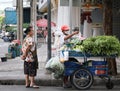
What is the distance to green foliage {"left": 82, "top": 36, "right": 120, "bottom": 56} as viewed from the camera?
1231 centimetres

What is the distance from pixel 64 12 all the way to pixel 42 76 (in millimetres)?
10740

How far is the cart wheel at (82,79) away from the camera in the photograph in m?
12.5

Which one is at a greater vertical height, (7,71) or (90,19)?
(90,19)

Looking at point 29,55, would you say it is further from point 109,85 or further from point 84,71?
point 109,85

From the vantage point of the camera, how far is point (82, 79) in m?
12.5

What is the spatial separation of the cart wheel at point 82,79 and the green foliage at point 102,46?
605mm

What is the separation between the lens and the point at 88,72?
12477 millimetres

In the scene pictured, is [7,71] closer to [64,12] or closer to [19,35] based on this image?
[64,12]

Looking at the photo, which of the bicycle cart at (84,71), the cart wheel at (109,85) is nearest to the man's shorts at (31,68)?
the bicycle cart at (84,71)

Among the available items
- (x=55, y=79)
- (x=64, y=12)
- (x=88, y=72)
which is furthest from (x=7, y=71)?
(x=64, y=12)

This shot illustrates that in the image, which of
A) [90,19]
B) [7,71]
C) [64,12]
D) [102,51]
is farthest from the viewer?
[90,19]

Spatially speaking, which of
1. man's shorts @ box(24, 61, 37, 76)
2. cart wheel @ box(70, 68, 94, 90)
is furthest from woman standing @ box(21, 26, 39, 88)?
cart wheel @ box(70, 68, 94, 90)

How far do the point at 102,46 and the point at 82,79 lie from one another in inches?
42.9

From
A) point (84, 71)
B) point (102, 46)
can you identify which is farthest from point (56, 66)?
point (102, 46)
